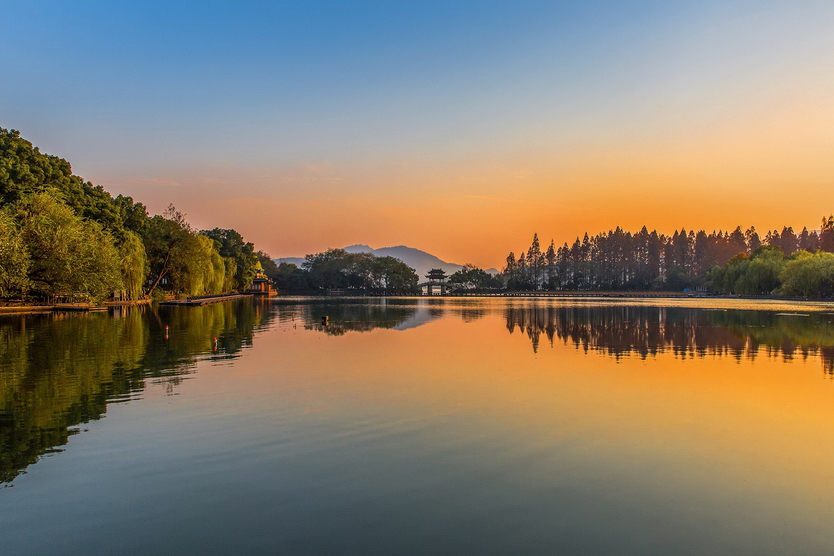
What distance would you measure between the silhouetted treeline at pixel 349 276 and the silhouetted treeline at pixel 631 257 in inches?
1140

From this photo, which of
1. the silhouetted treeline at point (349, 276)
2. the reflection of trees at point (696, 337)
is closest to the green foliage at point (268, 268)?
the silhouetted treeline at point (349, 276)

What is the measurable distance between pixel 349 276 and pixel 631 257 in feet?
246

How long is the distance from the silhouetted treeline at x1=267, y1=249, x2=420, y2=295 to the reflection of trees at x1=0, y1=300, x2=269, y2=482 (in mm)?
112292

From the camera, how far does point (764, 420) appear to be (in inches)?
449

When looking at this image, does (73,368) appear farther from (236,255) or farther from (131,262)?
(236,255)

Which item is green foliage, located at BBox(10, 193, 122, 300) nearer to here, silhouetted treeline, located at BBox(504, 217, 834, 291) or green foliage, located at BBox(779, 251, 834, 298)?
green foliage, located at BBox(779, 251, 834, 298)

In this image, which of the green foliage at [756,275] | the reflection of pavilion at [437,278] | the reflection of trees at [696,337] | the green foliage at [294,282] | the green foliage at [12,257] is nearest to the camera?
the reflection of trees at [696,337]

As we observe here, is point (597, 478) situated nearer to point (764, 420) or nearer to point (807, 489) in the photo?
point (807, 489)

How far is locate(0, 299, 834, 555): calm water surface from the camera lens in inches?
243

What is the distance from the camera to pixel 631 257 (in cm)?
15238

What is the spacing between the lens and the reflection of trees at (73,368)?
383 inches

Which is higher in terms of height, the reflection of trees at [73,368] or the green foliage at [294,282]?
the green foliage at [294,282]

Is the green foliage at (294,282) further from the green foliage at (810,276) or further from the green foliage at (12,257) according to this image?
the green foliage at (12,257)

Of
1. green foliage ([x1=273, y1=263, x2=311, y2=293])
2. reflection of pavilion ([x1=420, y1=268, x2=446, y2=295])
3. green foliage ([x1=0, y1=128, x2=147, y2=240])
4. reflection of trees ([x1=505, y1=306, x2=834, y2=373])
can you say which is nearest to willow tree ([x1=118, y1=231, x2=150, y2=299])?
green foliage ([x1=0, y1=128, x2=147, y2=240])
